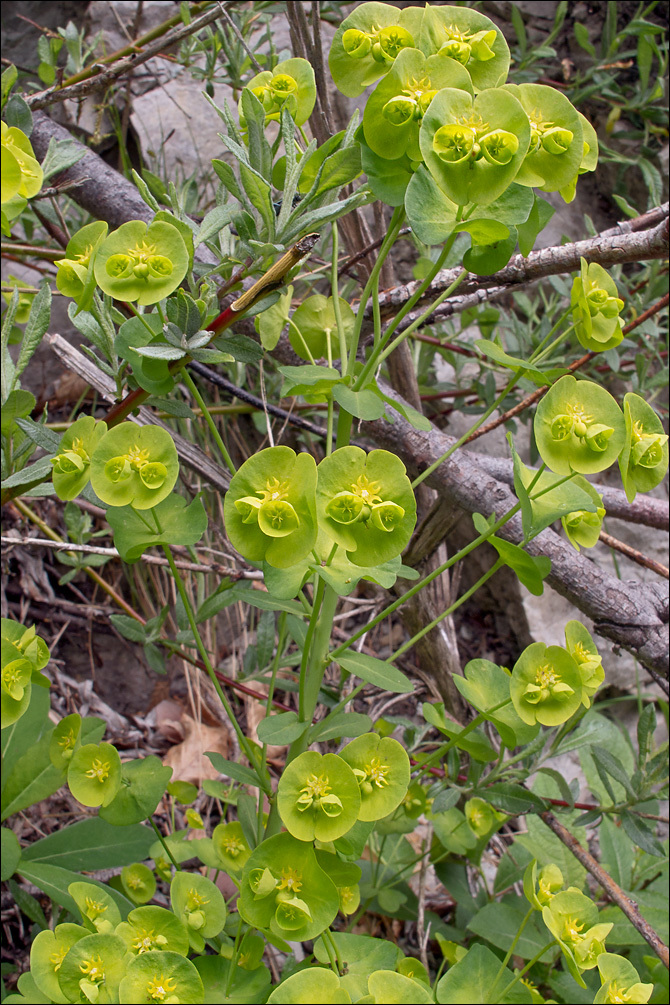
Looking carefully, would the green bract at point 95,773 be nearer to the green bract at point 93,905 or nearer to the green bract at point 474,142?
the green bract at point 93,905

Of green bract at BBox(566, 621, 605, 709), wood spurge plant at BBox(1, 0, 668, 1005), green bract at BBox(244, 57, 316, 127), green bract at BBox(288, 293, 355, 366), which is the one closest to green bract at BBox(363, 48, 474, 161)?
wood spurge plant at BBox(1, 0, 668, 1005)

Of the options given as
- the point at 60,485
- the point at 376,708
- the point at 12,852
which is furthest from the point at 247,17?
the point at 12,852

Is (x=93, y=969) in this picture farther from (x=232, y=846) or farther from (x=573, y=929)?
(x=573, y=929)

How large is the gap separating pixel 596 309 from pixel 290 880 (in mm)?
567

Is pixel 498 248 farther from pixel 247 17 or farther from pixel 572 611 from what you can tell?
pixel 572 611

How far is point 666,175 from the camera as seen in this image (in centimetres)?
205

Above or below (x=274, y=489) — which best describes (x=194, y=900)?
below

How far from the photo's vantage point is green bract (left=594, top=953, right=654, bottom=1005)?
23.8 inches

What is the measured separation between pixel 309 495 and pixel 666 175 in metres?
1.99

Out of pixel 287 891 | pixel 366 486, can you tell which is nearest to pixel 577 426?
pixel 366 486

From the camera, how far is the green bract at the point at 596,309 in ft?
2.17

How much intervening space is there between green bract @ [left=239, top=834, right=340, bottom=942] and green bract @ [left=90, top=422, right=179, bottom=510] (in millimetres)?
303

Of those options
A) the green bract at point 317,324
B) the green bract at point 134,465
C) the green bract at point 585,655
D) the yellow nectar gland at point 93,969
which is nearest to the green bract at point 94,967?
the yellow nectar gland at point 93,969

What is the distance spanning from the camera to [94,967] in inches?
22.4
